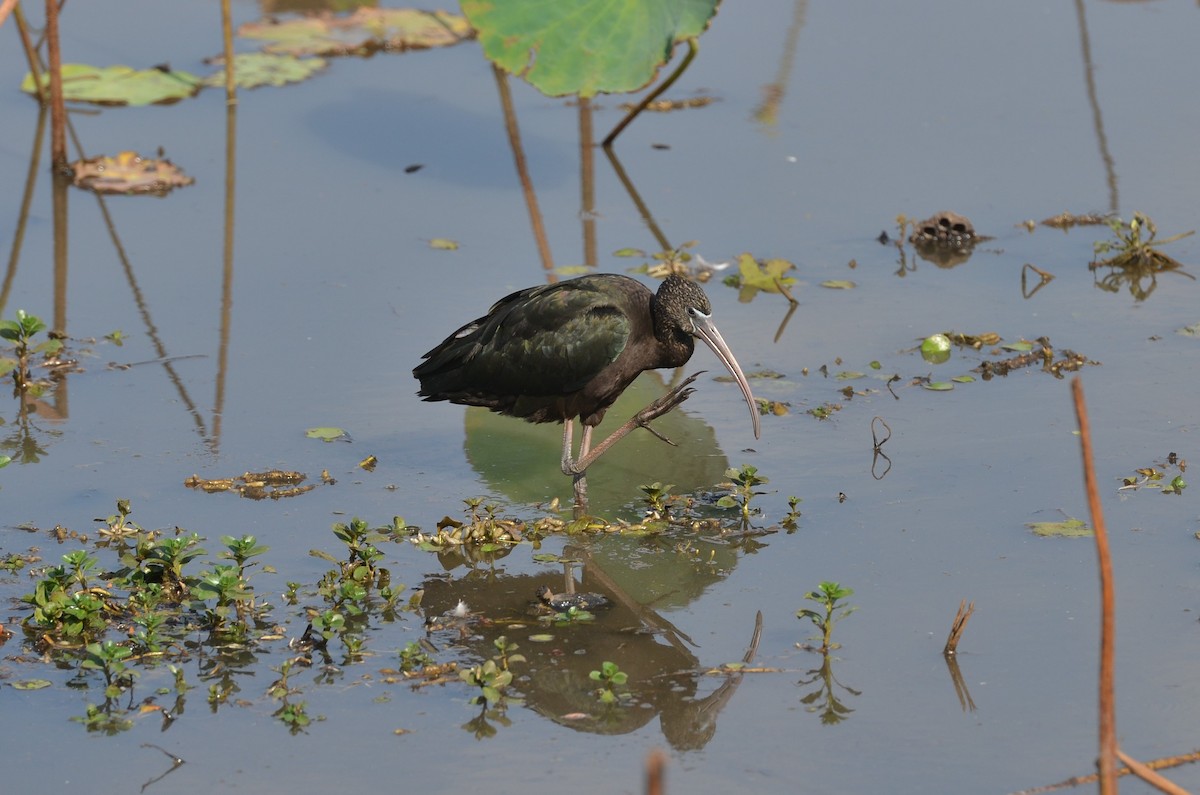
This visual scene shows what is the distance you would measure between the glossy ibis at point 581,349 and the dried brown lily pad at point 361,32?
623 cm

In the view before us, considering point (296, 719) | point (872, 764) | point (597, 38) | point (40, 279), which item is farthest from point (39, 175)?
point (872, 764)

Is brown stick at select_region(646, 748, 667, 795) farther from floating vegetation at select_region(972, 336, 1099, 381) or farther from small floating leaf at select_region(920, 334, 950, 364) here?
small floating leaf at select_region(920, 334, 950, 364)

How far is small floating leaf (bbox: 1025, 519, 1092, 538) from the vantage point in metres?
5.15

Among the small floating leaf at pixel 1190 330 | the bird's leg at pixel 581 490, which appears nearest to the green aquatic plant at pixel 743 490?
the bird's leg at pixel 581 490

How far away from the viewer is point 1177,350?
6719 mm

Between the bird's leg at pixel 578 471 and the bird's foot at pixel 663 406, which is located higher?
the bird's foot at pixel 663 406

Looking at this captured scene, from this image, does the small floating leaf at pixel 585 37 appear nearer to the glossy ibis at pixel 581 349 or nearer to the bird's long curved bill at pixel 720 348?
the glossy ibis at pixel 581 349

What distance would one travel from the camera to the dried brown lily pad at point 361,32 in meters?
11.6

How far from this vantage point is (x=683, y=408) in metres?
6.52

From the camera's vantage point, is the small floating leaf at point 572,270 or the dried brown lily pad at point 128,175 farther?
the dried brown lily pad at point 128,175

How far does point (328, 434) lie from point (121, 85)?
17.8ft

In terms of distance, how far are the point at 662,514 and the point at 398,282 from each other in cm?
282

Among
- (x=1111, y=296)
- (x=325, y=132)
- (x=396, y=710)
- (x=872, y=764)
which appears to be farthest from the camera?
(x=325, y=132)

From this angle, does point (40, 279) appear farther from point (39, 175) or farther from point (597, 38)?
point (597, 38)
